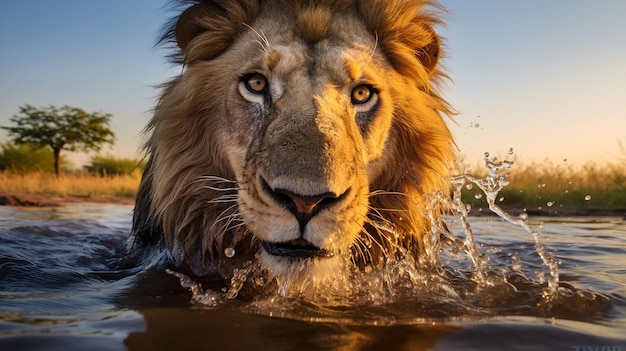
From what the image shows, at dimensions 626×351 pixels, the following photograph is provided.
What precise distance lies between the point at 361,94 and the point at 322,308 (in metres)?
1.35

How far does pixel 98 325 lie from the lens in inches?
97.3

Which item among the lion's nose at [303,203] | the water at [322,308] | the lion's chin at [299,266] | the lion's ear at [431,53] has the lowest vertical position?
the water at [322,308]

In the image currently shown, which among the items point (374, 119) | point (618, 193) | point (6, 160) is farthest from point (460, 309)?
point (6, 160)

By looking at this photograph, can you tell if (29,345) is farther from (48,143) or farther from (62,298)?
(48,143)

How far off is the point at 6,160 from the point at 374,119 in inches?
1132

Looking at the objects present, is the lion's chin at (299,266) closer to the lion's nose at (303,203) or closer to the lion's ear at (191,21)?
the lion's nose at (303,203)

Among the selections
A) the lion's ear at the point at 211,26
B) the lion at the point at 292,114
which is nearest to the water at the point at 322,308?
the lion at the point at 292,114

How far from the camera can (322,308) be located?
290cm

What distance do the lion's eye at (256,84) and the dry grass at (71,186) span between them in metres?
14.6

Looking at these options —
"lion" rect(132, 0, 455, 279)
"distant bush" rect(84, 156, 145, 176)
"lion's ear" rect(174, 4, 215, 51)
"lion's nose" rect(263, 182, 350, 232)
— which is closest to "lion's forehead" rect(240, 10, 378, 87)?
"lion" rect(132, 0, 455, 279)

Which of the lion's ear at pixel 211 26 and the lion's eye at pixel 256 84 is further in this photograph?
the lion's ear at pixel 211 26

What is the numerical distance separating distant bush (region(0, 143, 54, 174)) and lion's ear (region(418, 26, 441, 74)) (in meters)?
27.1

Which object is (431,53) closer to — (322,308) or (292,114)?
(292,114)

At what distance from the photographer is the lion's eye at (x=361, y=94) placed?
372 cm
